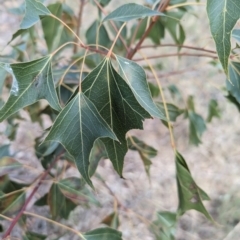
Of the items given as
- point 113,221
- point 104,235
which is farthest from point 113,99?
point 113,221

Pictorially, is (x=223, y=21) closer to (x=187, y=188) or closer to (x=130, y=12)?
(x=130, y=12)

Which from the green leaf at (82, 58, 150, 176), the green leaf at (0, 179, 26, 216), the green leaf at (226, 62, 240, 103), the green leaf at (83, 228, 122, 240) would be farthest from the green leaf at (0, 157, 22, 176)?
the green leaf at (226, 62, 240, 103)

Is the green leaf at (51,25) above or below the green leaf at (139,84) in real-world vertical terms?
below

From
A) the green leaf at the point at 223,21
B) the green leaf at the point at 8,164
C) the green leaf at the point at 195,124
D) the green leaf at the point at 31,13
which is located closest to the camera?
the green leaf at the point at 223,21

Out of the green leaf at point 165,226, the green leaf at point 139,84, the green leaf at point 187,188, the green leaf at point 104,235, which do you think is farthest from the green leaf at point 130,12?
the green leaf at point 165,226

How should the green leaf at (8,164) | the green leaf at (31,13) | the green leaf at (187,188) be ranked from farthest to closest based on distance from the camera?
the green leaf at (8,164)
the green leaf at (187,188)
the green leaf at (31,13)

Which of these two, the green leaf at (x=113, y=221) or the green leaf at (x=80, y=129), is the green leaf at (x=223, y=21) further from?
the green leaf at (x=113, y=221)

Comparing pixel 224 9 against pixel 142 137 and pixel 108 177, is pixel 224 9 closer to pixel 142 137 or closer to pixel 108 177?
pixel 108 177
